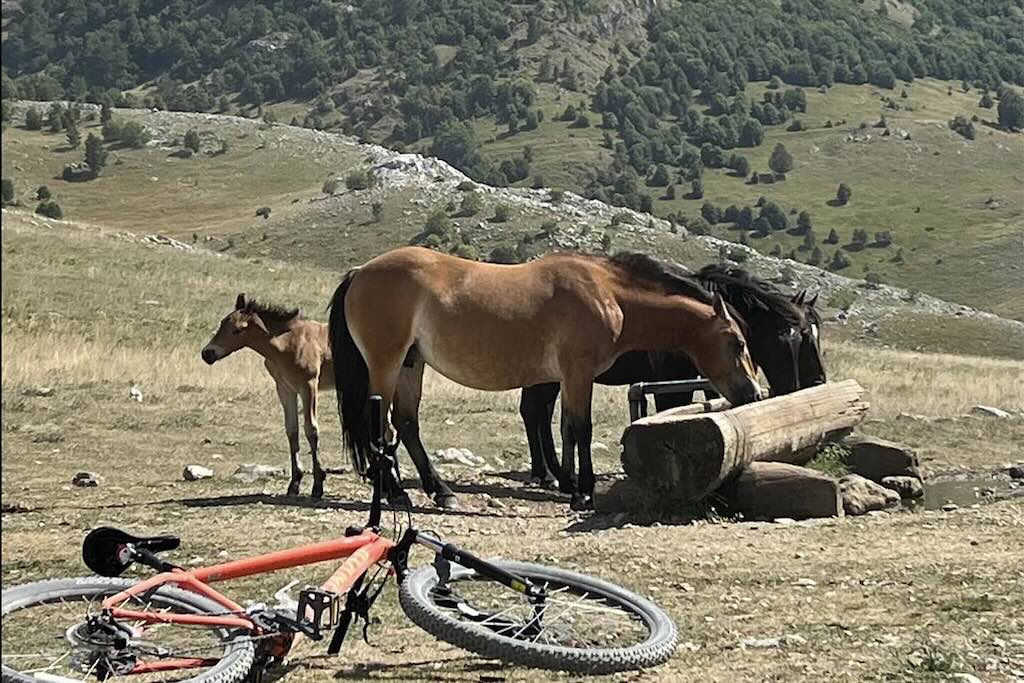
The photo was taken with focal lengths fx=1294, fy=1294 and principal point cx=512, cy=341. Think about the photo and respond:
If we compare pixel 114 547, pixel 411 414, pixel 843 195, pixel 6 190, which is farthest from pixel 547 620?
pixel 843 195

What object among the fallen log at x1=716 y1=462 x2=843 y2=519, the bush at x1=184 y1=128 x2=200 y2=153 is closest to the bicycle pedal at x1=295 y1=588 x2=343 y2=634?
the fallen log at x1=716 y1=462 x2=843 y2=519

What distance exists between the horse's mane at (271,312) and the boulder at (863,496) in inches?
211

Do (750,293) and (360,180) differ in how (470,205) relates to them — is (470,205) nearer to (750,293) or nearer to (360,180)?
(360,180)

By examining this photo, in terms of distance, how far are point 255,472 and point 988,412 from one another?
12.4m

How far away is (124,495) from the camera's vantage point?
1131 centimetres

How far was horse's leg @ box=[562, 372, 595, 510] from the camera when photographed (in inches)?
447

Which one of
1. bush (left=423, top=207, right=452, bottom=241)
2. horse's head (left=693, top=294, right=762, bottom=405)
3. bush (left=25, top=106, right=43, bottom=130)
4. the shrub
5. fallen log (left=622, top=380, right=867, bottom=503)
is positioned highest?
the shrub

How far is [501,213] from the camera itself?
189ft

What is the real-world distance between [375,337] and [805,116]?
582ft

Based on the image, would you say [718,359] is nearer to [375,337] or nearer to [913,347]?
[375,337]

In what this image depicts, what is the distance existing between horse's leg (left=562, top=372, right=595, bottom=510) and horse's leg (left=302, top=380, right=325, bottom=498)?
2242 millimetres

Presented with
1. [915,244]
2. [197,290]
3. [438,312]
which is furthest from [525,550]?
[915,244]

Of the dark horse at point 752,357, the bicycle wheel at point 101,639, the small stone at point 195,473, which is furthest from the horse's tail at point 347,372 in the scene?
the bicycle wheel at point 101,639

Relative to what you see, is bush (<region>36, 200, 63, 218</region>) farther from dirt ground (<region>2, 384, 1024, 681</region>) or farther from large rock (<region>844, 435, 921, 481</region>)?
large rock (<region>844, 435, 921, 481</region>)
